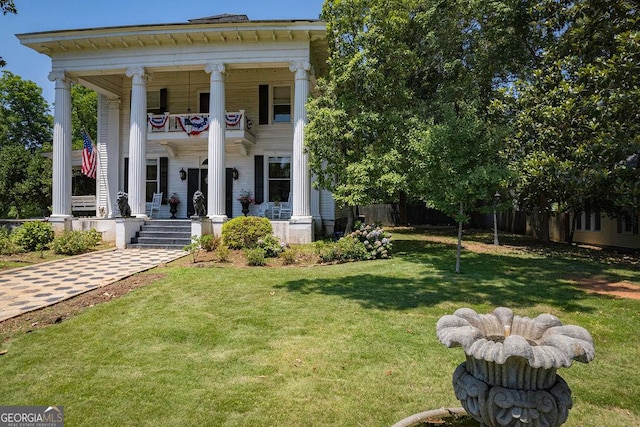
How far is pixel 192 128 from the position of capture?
15023 millimetres

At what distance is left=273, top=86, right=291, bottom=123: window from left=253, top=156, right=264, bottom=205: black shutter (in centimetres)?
189

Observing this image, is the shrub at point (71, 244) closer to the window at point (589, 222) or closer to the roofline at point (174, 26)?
the roofline at point (174, 26)

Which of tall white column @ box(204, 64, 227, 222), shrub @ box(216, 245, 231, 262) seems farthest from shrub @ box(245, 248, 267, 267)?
tall white column @ box(204, 64, 227, 222)

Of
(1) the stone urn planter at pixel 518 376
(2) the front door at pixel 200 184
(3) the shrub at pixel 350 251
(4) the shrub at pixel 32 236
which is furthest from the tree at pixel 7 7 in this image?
(1) the stone urn planter at pixel 518 376

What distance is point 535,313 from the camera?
5.43 m

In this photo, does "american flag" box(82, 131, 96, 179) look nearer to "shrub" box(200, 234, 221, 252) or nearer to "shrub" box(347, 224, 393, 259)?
"shrub" box(200, 234, 221, 252)

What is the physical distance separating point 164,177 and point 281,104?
20.3ft

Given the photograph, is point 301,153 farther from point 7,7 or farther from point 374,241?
point 7,7

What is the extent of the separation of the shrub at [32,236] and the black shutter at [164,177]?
5362 mm

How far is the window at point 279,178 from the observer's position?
16234 millimetres

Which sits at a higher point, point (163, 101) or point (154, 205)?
point (163, 101)

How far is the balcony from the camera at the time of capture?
49.0ft

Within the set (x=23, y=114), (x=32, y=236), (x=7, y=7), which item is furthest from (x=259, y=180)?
(x=23, y=114)

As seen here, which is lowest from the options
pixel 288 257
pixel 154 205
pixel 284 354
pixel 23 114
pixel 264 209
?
pixel 284 354
